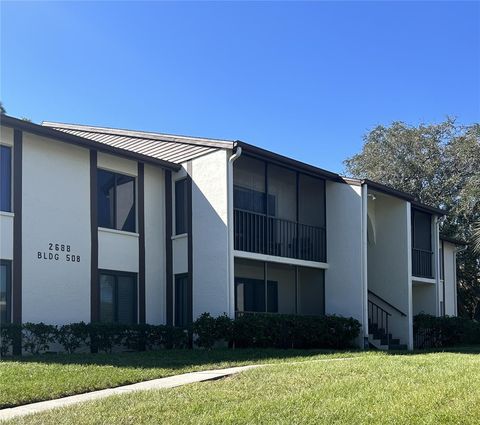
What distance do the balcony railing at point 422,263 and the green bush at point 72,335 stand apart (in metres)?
12.2

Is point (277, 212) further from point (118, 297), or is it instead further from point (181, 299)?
point (118, 297)

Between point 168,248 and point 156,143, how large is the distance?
3.39 metres

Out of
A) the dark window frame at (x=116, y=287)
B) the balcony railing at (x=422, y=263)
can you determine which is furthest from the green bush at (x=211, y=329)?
the balcony railing at (x=422, y=263)

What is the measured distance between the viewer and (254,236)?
17.5 meters

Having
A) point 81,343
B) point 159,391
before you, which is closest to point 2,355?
point 81,343

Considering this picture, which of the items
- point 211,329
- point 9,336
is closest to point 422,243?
point 211,329

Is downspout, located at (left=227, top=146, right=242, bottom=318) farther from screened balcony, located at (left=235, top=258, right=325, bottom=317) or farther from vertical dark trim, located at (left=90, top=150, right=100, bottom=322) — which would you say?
vertical dark trim, located at (left=90, top=150, right=100, bottom=322)

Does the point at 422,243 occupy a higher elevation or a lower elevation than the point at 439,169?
lower

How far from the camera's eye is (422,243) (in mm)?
23719

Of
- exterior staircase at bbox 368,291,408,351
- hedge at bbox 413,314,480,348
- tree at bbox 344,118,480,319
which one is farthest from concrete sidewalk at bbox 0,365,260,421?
tree at bbox 344,118,480,319

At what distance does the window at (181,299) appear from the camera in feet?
56.7

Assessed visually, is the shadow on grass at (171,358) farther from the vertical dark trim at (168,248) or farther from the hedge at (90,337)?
the vertical dark trim at (168,248)

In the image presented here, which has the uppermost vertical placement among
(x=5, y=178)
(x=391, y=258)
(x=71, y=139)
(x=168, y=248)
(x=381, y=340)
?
(x=71, y=139)

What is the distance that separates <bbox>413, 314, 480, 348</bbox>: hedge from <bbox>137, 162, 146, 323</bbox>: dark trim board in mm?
9677
